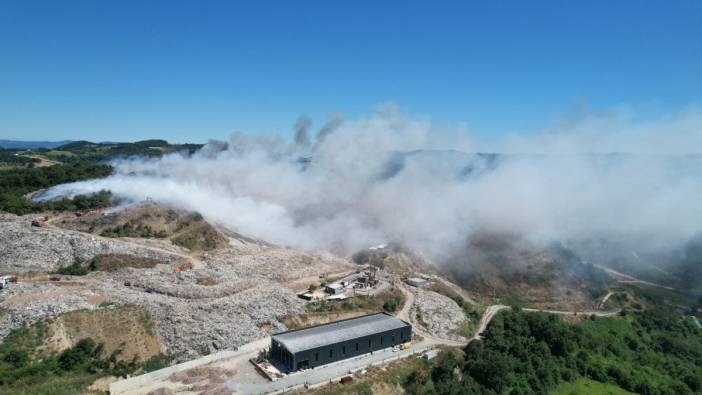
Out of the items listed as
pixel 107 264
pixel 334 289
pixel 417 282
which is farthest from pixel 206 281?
pixel 417 282

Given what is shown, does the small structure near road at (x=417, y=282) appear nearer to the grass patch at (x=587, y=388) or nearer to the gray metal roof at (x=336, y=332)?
the gray metal roof at (x=336, y=332)

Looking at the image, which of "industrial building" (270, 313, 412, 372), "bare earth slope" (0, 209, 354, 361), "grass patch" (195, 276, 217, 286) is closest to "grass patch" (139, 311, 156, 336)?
"bare earth slope" (0, 209, 354, 361)

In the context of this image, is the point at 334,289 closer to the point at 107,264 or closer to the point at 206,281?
the point at 206,281

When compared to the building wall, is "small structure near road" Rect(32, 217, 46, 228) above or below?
above

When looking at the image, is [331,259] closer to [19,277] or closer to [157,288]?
[157,288]

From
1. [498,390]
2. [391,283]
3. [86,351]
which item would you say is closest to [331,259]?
[391,283]

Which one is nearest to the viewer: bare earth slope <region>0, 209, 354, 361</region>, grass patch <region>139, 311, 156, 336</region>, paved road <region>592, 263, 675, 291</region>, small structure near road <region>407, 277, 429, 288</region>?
grass patch <region>139, 311, 156, 336</region>

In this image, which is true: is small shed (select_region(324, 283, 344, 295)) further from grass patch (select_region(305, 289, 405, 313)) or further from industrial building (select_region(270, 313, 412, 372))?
industrial building (select_region(270, 313, 412, 372))

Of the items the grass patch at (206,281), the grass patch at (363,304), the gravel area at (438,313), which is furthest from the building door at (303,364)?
Result: the grass patch at (206,281)
